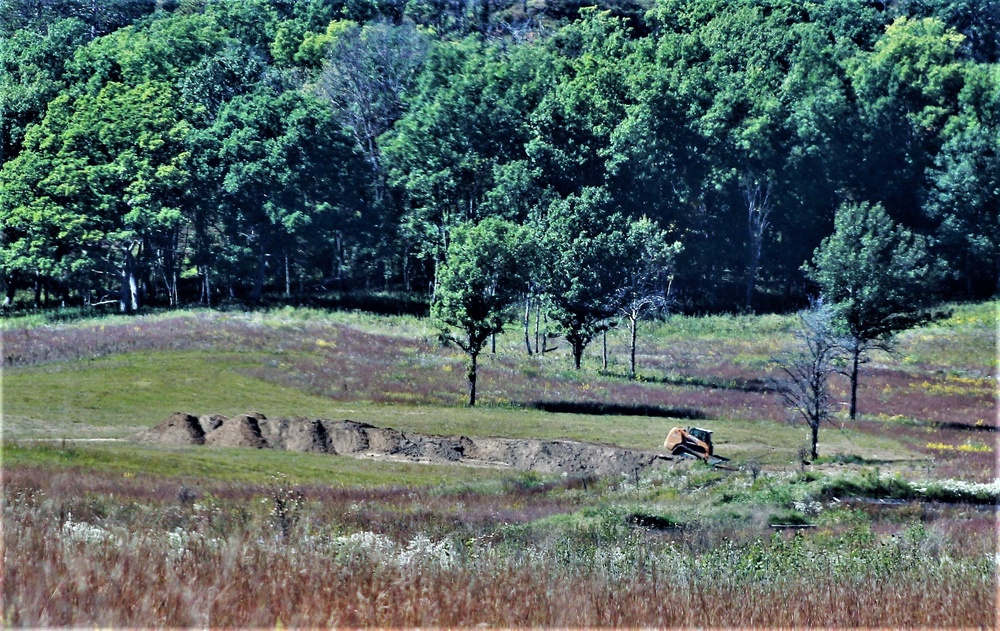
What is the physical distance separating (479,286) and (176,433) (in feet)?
66.3

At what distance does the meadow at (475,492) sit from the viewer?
26.1 feet

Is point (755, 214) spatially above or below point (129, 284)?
above

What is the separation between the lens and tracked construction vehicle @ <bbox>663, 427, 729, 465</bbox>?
1384 inches

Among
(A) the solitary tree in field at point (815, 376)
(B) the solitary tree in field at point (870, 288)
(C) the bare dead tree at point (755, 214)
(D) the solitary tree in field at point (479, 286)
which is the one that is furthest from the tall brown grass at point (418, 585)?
(C) the bare dead tree at point (755, 214)

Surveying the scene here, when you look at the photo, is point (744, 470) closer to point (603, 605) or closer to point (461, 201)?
point (603, 605)

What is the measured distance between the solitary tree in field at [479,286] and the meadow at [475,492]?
2911 mm

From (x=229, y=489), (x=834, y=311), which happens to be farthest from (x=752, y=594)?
(x=834, y=311)

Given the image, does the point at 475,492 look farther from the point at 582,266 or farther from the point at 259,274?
the point at 259,274

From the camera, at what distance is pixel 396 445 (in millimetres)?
35125

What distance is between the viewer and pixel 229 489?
22688 mm

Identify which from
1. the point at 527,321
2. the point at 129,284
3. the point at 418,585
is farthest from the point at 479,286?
the point at 418,585

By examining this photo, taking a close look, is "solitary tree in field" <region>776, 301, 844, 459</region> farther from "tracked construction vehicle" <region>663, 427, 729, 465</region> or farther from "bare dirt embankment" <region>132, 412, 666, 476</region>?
"bare dirt embankment" <region>132, 412, 666, 476</region>

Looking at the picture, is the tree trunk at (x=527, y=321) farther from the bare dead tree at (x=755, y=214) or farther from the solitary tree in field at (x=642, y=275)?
the bare dead tree at (x=755, y=214)

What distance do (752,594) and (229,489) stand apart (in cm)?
1564
